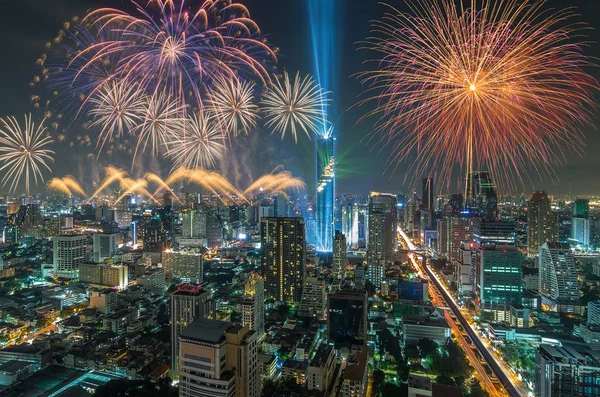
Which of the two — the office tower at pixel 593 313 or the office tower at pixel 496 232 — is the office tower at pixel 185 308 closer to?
the office tower at pixel 593 313

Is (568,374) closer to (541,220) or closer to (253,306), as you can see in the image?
(253,306)

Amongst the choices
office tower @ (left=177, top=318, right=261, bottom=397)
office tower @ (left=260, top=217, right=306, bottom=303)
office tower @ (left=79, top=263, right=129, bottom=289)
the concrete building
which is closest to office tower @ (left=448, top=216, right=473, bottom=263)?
office tower @ (left=260, top=217, right=306, bottom=303)

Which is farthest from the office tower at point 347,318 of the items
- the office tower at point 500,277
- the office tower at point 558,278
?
the office tower at point 558,278

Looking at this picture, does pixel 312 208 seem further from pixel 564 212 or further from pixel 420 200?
pixel 564 212

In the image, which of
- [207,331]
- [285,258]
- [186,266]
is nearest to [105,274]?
[186,266]

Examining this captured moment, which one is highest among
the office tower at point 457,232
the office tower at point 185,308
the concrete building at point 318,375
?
the office tower at point 457,232

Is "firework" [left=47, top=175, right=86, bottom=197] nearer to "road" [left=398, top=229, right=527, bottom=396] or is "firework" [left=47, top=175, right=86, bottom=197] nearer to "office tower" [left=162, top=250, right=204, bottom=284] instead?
"office tower" [left=162, top=250, right=204, bottom=284]
